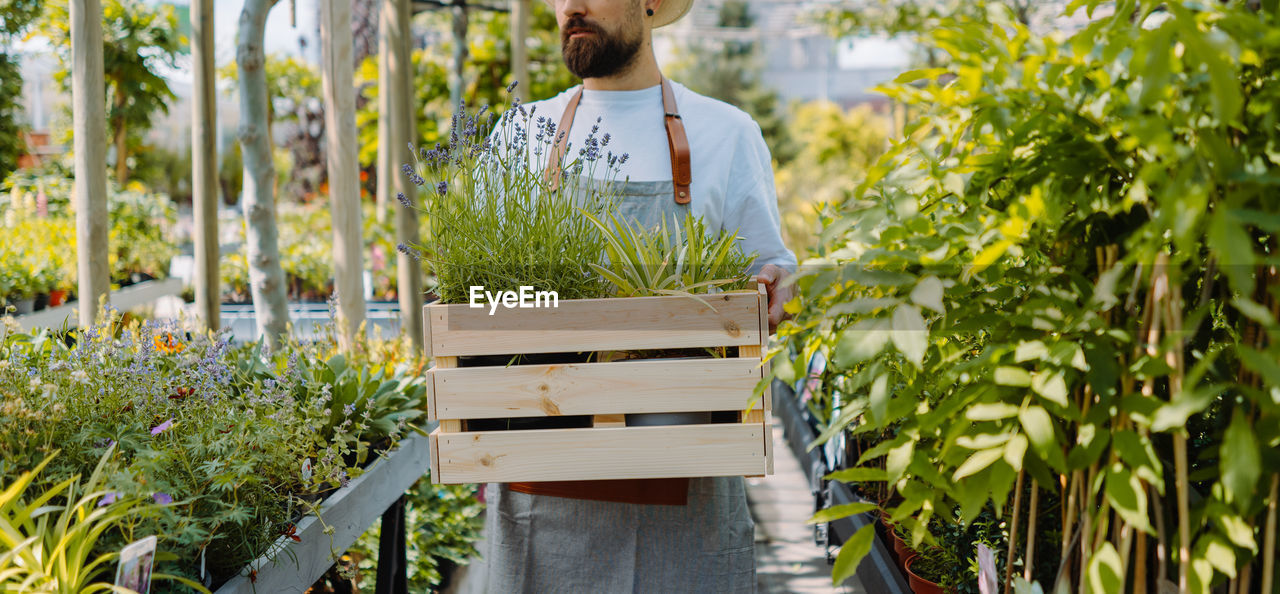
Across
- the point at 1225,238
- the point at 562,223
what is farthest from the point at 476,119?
the point at 1225,238

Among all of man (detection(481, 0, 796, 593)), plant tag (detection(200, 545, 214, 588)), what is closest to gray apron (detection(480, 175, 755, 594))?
man (detection(481, 0, 796, 593))

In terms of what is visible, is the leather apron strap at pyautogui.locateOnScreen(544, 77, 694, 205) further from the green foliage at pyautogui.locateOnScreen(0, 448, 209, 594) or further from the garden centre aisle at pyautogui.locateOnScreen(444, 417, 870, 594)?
the garden centre aisle at pyautogui.locateOnScreen(444, 417, 870, 594)

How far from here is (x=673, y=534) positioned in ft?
5.53

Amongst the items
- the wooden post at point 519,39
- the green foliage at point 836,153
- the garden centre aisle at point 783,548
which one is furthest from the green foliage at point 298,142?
the garden centre aisle at point 783,548

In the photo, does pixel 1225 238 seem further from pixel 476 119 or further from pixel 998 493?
pixel 476 119

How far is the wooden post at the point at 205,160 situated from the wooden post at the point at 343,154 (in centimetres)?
33

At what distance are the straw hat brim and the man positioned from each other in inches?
8.6

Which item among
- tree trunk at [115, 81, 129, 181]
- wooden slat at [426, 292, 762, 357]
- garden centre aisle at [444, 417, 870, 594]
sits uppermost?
tree trunk at [115, 81, 129, 181]

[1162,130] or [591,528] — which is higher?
[1162,130]

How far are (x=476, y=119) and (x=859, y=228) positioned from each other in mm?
843

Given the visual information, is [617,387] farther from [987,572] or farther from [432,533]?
[432,533]

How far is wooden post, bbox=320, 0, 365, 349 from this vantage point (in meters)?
2.80

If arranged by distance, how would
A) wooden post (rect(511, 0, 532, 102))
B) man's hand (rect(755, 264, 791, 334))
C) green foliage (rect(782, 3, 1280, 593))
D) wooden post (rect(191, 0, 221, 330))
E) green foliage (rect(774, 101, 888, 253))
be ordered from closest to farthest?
green foliage (rect(782, 3, 1280, 593)) < man's hand (rect(755, 264, 791, 334)) < wooden post (rect(191, 0, 221, 330)) < wooden post (rect(511, 0, 532, 102)) < green foliage (rect(774, 101, 888, 253))

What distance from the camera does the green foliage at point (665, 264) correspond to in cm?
132
